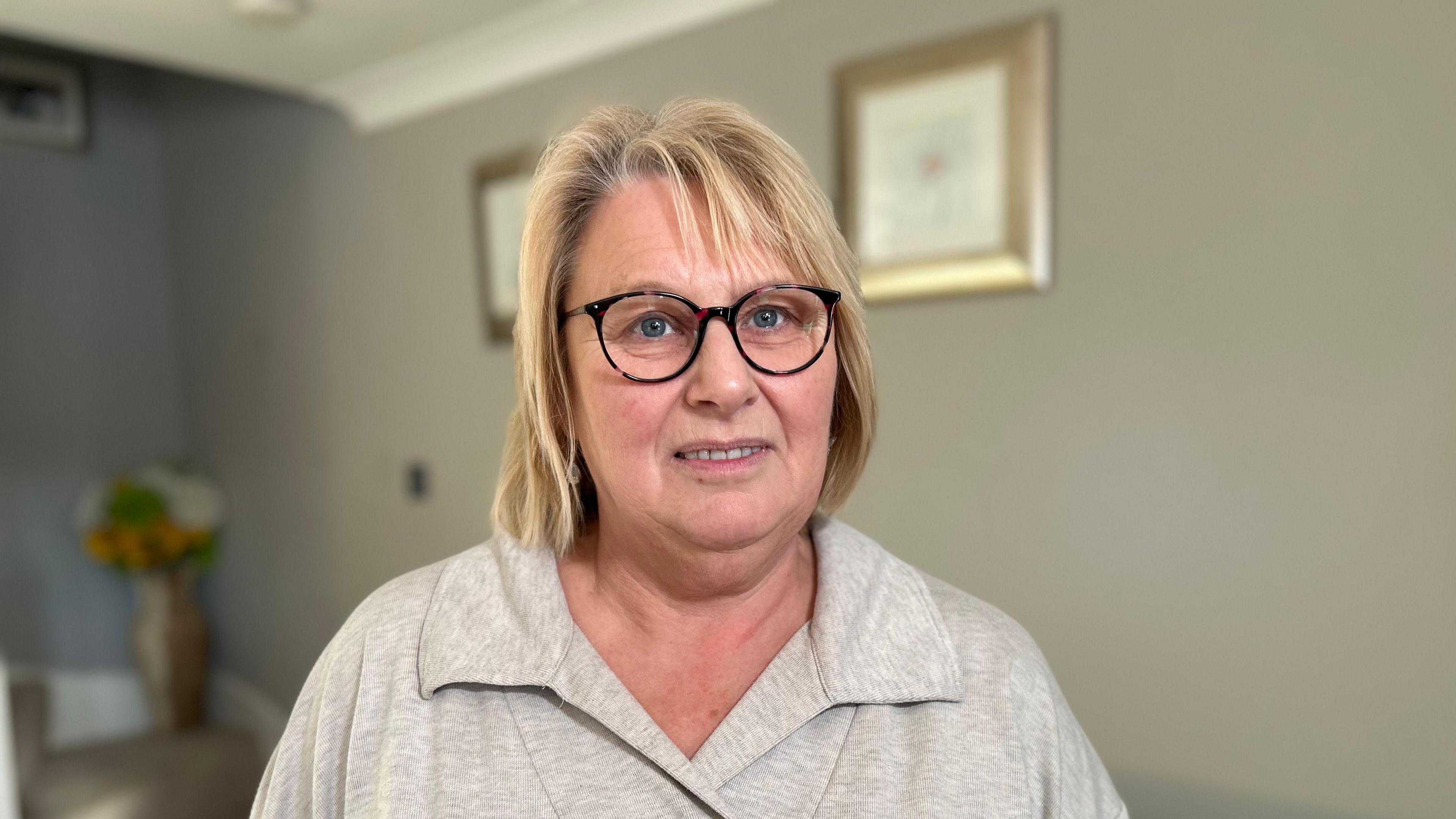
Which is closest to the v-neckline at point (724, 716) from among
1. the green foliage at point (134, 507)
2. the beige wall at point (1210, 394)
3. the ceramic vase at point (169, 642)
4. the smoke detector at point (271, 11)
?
the beige wall at point (1210, 394)

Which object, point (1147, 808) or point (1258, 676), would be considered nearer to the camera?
point (1258, 676)

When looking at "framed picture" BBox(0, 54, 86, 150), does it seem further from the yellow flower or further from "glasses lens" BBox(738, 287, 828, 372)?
"glasses lens" BBox(738, 287, 828, 372)

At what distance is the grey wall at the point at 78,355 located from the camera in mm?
3461

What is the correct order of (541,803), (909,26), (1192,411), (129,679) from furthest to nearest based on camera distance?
(129,679) → (909,26) → (1192,411) → (541,803)

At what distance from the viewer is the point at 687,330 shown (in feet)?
2.95

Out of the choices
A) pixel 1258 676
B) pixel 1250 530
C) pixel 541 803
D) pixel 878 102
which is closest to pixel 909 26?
pixel 878 102

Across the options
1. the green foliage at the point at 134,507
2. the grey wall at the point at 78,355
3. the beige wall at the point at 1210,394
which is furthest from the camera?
the grey wall at the point at 78,355

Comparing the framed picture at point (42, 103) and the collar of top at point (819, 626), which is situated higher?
the framed picture at point (42, 103)

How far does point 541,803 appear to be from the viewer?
85 cm

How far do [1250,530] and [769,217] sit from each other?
3.50ft

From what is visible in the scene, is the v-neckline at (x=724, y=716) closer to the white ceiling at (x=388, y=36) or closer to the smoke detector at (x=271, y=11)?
the white ceiling at (x=388, y=36)

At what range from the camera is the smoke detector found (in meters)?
2.21

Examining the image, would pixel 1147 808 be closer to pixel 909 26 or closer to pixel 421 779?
pixel 421 779

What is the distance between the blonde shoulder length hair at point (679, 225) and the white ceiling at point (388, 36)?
1.30 meters
